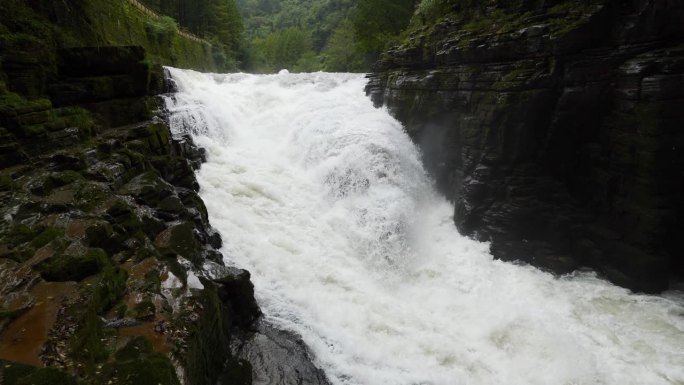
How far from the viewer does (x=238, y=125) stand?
60.4ft

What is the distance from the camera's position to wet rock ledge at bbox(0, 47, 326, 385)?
472 cm

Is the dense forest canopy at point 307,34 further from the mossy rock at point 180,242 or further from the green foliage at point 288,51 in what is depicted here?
the mossy rock at point 180,242

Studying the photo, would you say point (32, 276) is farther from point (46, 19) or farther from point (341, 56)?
point (341, 56)

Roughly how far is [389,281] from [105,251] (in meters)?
6.99

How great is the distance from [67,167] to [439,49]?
12552 millimetres

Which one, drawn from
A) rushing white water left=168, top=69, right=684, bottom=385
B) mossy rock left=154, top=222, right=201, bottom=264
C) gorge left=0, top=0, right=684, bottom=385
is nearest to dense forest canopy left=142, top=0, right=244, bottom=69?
gorge left=0, top=0, right=684, bottom=385

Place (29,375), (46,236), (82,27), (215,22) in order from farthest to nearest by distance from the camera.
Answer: (215,22)
(82,27)
(46,236)
(29,375)

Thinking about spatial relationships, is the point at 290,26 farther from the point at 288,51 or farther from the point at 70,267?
the point at 70,267

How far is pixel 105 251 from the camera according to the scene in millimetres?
6660

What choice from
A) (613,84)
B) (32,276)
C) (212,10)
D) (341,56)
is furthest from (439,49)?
(212,10)

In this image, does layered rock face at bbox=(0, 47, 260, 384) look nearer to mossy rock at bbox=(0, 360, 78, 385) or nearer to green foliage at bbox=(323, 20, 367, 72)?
mossy rock at bbox=(0, 360, 78, 385)

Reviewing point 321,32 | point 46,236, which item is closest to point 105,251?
point 46,236

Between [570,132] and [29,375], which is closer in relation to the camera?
[29,375]

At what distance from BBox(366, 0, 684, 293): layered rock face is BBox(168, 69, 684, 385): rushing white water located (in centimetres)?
109
